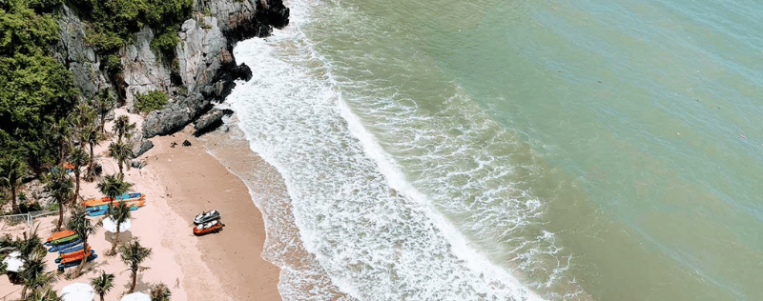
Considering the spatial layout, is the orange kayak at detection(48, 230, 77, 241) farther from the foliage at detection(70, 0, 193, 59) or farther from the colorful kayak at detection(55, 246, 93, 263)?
the foliage at detection(70, 0, 193, 59)

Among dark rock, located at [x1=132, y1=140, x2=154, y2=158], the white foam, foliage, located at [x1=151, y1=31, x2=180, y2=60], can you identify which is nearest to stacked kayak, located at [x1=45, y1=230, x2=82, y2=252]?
dark rock, located at [x1=132, y1=140, x2=154, y2=158]

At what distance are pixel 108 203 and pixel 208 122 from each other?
11.3 m

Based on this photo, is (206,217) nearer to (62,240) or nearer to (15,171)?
(62,240)

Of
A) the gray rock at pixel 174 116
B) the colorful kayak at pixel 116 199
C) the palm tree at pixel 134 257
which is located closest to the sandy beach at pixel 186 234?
the colorful kayak at pixel 116 199

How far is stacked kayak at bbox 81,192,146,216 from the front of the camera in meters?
35.4

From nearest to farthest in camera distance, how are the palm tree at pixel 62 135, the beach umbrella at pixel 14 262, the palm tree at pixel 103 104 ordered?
1. the beach umbrella at pixel 14 262
2. the palm tree at pixel 62 135
3. the palm tree at pixel 103 104

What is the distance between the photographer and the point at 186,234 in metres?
35.7

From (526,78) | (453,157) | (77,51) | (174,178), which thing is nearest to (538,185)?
(453,157)

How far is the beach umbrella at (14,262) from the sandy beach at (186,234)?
166 centimetres

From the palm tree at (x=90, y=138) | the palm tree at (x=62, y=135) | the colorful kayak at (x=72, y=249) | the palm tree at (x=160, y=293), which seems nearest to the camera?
the palm tree at (x=160, y=293)

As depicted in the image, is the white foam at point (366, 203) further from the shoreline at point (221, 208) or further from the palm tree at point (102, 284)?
the palm tree at point (102, 284)

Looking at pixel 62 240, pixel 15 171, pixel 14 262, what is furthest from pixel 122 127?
pixel 14 262

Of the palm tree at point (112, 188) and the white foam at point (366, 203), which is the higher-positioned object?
the palm tree at point (112, 188)

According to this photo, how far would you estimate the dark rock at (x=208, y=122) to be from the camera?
44188mm
